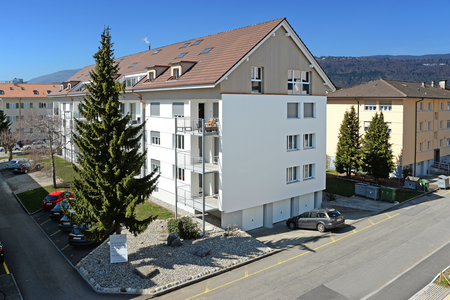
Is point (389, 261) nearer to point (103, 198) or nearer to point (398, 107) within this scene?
point (103, 198)

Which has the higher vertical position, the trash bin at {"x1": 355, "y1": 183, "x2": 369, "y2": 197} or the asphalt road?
the trash bin at {"x1": 355, "y1": 183, "x2": 369, "y2": 197}

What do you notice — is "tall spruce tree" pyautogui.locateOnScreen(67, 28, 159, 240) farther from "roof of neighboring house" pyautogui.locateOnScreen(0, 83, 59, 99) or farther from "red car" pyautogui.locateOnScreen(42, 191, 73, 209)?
"roof of neighboring house" pyautogui.locateOnScreen(0, 83, 59, 99)

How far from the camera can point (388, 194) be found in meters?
28.8

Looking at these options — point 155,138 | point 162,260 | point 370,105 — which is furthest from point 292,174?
point 370,105

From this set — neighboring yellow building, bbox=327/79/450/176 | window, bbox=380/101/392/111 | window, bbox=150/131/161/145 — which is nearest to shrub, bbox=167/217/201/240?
window, bbox=150/131/161/145

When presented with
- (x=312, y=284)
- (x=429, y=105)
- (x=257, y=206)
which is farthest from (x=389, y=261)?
(x=429, y=105)

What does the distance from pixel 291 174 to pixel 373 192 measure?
9483mm

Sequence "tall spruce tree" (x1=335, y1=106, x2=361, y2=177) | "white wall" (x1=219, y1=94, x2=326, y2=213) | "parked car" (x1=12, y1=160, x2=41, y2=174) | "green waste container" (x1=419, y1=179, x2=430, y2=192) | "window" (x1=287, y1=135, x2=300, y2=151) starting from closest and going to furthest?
1. "white wall" (x1=219, y1=94, x2=326, y2=213)
2. "window" (x1=287, y1=135, x2=300, y2=151)
3. "green waste container" (x1=419, y1=179, x2=430, y2=192)
4. "tall spruce tree" (x1=335, y1=106, x2=361, y2=177)
5. "parked car" (x1=12, y1=160, x2=41, y2=174)

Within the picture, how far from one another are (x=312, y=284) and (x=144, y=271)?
7.14 meters

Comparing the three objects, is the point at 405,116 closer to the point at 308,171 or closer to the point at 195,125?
the point at 308,171

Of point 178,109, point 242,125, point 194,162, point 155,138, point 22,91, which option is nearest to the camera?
point 242,125

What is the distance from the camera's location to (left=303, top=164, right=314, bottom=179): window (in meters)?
25.4

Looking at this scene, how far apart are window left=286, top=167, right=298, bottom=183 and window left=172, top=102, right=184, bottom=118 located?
8.25 metres

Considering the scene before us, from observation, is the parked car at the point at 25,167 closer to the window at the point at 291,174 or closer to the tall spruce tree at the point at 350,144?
the window at the point at 291,174
